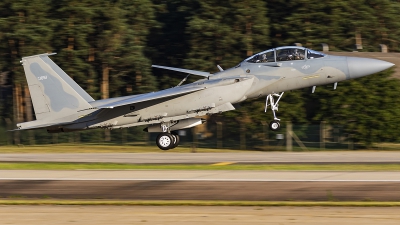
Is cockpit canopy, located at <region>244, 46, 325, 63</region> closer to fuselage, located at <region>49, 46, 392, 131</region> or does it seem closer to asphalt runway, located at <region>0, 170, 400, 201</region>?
fuselage, located at <region>49, 46, 392, 131</region>

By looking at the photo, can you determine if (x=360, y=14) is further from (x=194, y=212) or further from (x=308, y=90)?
(x=194, y=212)

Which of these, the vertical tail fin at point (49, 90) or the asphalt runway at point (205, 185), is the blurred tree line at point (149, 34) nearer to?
the vertical tail fin at point (49, 90)

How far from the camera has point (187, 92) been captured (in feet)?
85.2

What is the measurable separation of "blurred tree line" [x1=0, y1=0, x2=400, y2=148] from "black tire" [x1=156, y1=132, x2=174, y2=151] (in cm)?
2409

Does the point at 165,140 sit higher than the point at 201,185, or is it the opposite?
the point at 165,140

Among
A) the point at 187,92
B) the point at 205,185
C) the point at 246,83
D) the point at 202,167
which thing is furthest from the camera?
the point at 187,92

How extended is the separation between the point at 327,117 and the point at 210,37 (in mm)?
20201

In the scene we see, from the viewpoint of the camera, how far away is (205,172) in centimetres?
1925

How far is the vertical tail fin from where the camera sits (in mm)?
26156

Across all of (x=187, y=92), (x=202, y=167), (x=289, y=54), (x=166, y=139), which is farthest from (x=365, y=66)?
(x=166, y=139)

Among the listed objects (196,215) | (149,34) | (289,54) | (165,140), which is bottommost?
(196,215)

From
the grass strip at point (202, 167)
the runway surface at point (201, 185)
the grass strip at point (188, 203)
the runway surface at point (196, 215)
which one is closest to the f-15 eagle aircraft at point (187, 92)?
the grass strip at point (202, 167)

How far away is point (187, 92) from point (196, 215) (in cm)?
1369

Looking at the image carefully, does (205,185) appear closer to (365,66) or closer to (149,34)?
(365,66)
